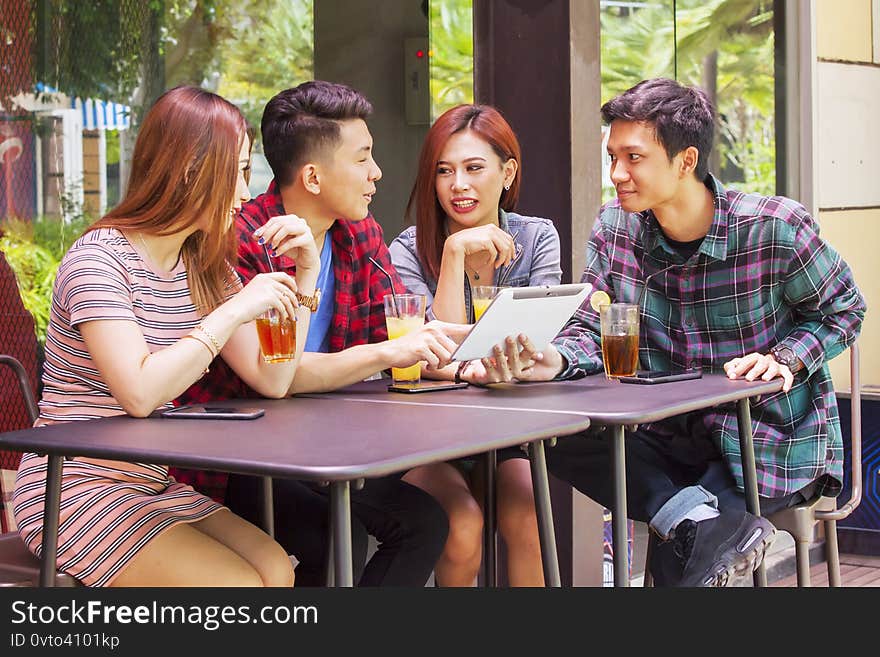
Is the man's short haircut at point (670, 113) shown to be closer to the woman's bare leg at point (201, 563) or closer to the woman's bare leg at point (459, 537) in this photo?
the woman's bare leg at point (459, 537)

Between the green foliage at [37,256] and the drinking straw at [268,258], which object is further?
the green foliage at [37,256]

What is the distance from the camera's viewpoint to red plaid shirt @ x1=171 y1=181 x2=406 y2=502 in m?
2.91

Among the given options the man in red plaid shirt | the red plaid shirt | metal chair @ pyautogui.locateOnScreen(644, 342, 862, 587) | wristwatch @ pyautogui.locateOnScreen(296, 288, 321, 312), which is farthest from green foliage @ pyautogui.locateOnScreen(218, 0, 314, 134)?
metal chair @ pyautogui.locateOnScreen(644, 342, 862, 587)

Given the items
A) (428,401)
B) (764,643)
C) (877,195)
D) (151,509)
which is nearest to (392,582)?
(428,401)

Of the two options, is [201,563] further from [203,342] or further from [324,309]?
[324,309]

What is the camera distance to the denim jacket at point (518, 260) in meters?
3.46

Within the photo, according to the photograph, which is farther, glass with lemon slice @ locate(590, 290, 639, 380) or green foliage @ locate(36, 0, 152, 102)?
green foliage @ locate(36, 0, 152, 102)

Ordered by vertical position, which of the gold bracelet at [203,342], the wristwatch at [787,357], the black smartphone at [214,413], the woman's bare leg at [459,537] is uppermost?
the gold bracelet at [203,342]

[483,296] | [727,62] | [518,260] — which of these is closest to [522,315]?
[483,296]

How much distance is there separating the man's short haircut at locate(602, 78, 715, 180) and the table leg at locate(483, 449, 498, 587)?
0.87 meters

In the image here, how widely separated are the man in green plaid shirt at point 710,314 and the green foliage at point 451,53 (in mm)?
860

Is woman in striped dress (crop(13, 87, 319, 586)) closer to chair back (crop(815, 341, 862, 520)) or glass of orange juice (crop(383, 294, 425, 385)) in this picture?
glass of orange juice (crop(383, 294, 425, 385))

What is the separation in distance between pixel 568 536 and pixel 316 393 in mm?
1179

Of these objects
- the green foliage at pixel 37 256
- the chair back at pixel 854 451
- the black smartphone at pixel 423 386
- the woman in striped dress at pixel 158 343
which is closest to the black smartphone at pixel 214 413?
the woman in striped dress at pixel 158 343
